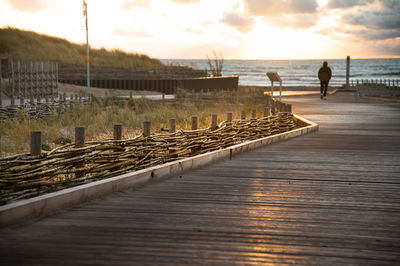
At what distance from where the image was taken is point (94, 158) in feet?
17.3

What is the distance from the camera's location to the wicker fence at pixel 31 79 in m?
15.6

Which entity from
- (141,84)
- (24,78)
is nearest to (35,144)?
(24,78)

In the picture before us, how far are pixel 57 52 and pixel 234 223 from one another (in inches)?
1397

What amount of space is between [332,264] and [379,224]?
1060 millimetres

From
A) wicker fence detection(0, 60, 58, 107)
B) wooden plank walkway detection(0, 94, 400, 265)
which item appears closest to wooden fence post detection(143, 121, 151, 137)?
wooden plank walkway detection(0, 94, 400, 265)

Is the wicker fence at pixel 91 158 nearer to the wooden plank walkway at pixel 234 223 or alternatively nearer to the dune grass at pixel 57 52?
the wooden plank walkway at pixel 234 223

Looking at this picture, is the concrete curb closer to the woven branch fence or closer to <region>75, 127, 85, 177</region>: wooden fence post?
the woven branch fence

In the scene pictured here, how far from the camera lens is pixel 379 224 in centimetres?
381

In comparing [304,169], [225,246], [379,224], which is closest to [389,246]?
[379,224]

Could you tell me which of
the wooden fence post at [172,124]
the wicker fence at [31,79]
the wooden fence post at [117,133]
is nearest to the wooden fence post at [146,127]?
the wooden fence post at [117,133]

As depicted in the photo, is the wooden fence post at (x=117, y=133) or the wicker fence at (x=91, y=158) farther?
the wooden fence post at (x=117, y=133)

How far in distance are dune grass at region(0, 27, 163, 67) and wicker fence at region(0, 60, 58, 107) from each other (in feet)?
52.8

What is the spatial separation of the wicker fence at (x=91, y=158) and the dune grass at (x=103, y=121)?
2.59m

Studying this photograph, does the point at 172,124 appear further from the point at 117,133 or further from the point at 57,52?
the point at 57,52
